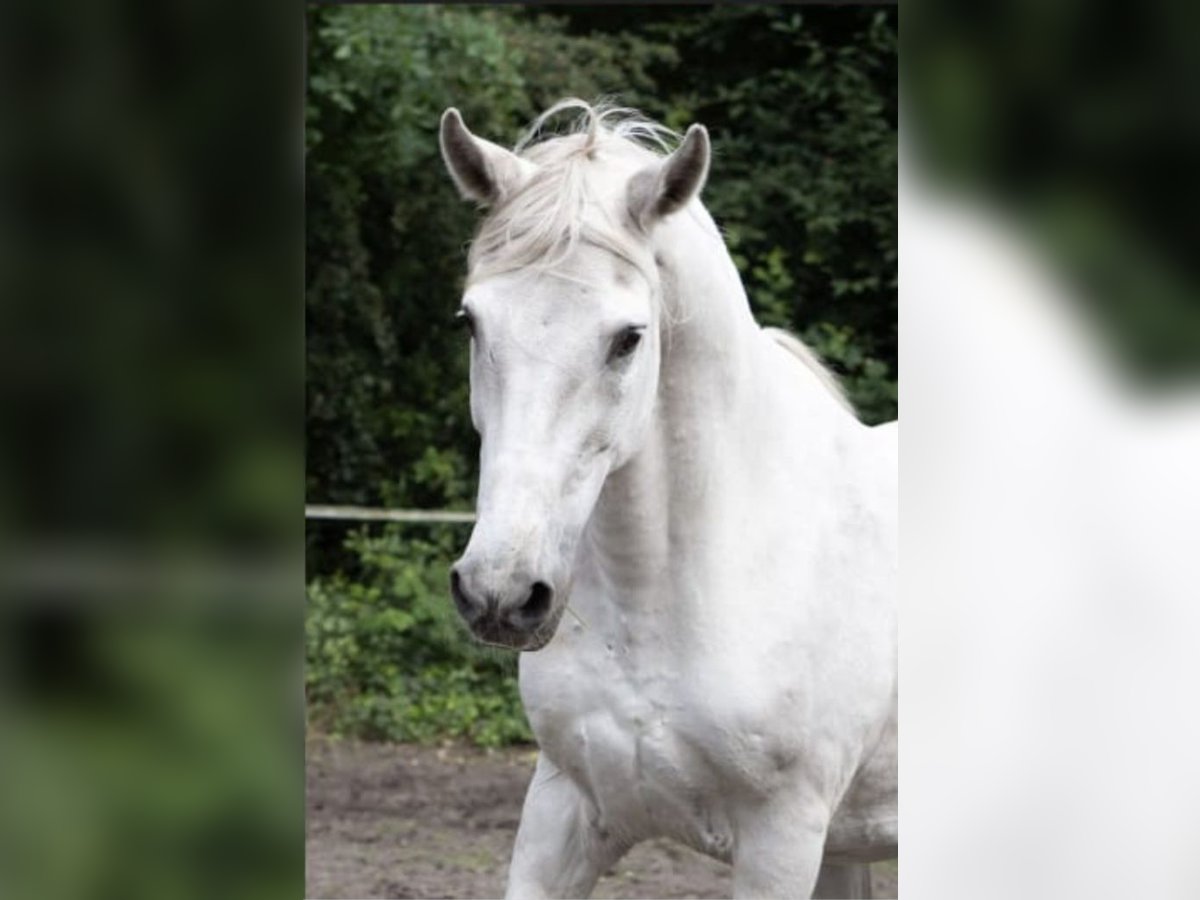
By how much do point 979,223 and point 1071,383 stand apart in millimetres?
125

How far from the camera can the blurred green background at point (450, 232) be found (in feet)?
23.1

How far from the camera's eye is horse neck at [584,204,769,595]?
243 cm

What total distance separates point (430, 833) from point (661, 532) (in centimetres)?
340

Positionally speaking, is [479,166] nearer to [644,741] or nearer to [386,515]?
[644,741]

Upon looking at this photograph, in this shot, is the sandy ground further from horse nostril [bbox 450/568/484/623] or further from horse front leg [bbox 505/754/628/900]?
horse nostril [bbox 450/568/484/623]

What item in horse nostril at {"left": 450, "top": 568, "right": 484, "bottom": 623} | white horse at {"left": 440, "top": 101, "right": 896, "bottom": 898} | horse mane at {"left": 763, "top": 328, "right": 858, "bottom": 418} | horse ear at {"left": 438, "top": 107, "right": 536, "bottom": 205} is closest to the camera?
horse nostril at {"left": 450, "top": 568, "right": 484, "bottom": 623}

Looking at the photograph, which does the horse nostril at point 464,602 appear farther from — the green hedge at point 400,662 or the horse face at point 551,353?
the green hedge at point 400,662

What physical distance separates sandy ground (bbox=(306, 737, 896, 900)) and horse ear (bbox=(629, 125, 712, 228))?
10.1 feet

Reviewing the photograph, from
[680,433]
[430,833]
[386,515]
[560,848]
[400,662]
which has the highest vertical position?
[680,433]

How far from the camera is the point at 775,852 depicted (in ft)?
8.00

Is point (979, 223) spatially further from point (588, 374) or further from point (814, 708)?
point (814, 708)

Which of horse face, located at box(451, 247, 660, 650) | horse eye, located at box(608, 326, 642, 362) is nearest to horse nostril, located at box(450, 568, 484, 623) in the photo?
horse face, located at box(451, 247, 660, 650)

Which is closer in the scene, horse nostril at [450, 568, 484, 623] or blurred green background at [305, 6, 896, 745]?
horse nostril at [450, 568, 484, 623]

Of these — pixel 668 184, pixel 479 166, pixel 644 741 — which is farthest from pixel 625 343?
pixel 644 741
